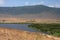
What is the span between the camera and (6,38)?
731 inches

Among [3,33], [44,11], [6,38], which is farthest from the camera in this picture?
[44,11]

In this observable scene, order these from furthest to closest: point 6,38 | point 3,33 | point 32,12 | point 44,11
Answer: point 44,11 < point 32,12 < point 3,33 < point 6,38

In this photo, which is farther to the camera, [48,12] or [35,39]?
[48,12]

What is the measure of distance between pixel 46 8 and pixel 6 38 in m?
119

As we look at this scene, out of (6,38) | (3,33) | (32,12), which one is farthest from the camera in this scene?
(32,12)

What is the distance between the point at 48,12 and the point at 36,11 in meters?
7.77

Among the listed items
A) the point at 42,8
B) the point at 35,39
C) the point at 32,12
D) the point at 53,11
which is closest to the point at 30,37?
the point at 35,39

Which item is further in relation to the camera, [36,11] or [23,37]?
[36,11]

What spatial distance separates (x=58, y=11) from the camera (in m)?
124

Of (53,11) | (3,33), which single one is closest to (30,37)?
(3,33)

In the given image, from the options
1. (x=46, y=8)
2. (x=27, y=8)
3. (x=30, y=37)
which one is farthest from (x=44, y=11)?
(x=30, y=37)

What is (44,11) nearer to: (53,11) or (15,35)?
(53,11)

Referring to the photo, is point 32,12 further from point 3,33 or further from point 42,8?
point 3,33

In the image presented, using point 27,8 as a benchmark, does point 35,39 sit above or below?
below
